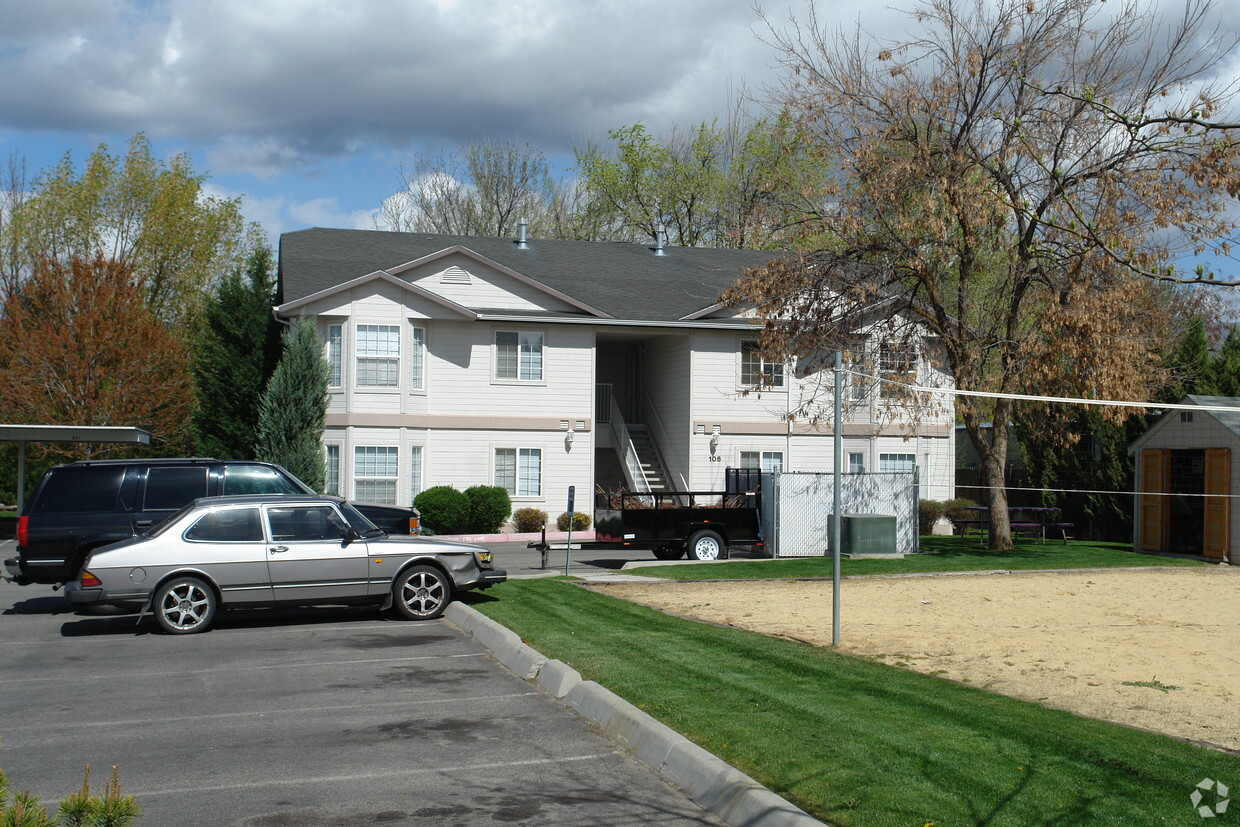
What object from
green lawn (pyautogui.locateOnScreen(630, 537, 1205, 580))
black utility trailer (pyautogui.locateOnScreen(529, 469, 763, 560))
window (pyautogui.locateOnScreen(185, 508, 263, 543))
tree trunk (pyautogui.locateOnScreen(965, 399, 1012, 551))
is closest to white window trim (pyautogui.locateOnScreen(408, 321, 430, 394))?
black utility trailer (pyautogui.locateOnScreen(529, 469, 763, 560))

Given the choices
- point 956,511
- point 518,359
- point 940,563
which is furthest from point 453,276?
point 956,511

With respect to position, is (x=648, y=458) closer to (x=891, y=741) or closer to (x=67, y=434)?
(x=67, y=434)

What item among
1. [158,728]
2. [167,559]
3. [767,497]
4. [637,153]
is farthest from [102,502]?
[637,153]

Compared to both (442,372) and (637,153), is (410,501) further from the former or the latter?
(637,153)

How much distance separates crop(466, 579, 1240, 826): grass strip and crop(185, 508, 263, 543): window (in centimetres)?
459

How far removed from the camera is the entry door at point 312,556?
14266 millimetres

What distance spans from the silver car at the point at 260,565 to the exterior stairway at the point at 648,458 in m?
20.1

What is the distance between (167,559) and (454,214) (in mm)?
45212

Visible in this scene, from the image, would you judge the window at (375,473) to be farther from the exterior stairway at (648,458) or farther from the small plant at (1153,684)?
the small plant at (1153,684)

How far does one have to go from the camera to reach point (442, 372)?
32688mm

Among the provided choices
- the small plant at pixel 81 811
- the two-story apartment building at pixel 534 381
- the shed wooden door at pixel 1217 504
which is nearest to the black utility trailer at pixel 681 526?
the two-story apartment building at pixel 534 381

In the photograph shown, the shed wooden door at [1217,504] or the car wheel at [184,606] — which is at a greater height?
the shed wooden door at [1217,504]

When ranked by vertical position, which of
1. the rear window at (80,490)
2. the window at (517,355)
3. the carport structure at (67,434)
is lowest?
the rear window at (80,490)

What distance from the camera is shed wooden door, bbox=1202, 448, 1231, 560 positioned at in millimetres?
25062
